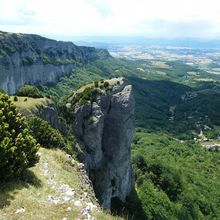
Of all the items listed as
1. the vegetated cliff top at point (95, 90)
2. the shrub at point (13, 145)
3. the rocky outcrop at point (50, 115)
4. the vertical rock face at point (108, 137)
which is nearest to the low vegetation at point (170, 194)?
the vertical rock face at point (108, 137)

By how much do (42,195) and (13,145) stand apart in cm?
453

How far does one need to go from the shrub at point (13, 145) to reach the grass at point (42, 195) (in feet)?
3.15

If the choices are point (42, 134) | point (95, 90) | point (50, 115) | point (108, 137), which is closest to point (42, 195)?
point (42, 134)

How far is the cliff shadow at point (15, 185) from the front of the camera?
932 inches

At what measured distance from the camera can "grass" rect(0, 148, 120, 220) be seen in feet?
73.5

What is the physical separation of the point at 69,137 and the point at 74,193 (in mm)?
36030

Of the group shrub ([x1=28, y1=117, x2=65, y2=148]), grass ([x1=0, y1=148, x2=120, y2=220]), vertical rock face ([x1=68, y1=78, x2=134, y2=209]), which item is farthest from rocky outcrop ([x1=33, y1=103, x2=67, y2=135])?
grass ([x1=0, y1=148, x2=120, y2=220])

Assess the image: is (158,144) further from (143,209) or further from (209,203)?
(143,209)

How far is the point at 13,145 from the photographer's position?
1112 inches

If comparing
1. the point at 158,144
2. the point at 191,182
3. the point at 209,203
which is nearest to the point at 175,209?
the point at 209,203

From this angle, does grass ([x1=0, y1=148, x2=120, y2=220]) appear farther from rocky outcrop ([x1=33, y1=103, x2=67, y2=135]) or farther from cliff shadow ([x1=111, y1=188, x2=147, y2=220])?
cliff shadow ([x1=111, y1=188, x2=147, y2=220])

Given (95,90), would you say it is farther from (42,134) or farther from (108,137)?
(42,134)

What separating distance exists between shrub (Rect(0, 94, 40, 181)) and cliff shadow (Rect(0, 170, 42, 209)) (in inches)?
21.7

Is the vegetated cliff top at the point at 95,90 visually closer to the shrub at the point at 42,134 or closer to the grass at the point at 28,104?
the grass at the point at 28,104
